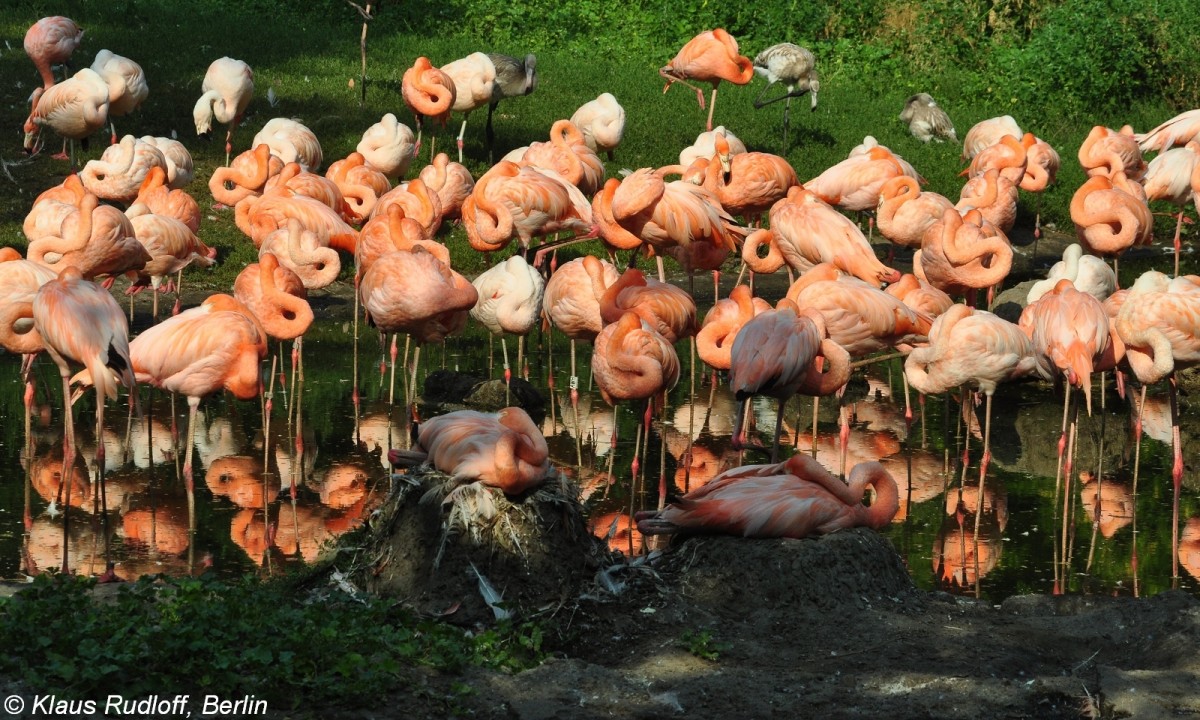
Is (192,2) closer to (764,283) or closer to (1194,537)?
(764,283)

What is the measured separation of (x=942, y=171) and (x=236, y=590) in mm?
12849

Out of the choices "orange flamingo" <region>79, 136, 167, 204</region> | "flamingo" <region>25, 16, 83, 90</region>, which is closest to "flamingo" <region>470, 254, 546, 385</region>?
"orange flamingo" <region>79, 136, 167, 204</region>

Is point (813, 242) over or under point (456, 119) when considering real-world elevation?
under

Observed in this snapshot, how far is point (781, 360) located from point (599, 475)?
1.23 meters

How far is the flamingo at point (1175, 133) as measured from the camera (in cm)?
1377

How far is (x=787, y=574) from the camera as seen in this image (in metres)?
5.20

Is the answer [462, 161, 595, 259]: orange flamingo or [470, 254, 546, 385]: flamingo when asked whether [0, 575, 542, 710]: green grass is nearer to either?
[470, 254, 546, 385]: flamingo

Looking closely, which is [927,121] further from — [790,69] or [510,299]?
[510,299]

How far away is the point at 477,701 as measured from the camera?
13.8ft

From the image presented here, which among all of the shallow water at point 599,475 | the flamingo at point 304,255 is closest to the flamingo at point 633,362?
the shallow water at point 599,475

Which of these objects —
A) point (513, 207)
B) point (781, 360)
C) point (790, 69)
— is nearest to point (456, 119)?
point (790, 69)

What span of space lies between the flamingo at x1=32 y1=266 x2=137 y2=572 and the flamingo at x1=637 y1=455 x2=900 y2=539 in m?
2.35

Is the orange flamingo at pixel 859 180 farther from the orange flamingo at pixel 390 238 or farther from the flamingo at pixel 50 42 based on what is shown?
the flamingo at pixel 50 42

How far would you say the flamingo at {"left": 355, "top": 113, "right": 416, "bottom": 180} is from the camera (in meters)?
12.9
